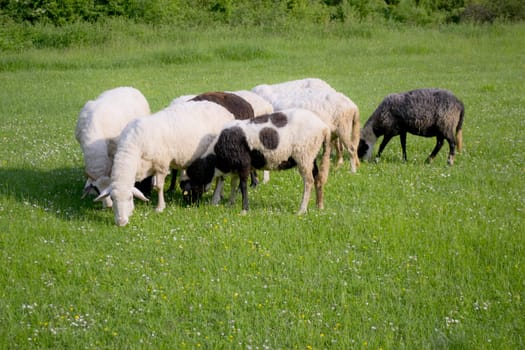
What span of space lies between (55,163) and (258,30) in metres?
21.5

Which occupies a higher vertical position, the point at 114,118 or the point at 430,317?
the point at 114,118

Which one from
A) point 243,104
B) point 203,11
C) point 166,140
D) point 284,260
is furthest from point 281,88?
point 203,11

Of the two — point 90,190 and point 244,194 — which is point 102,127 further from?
point 244,194

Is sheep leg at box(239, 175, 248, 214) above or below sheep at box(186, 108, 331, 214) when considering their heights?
below

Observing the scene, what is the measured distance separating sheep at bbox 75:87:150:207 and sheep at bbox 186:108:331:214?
1862 mm

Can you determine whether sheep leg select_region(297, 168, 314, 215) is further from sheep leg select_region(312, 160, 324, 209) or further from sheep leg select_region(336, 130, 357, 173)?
sheep leg select_region(336, 130, 357, 173)

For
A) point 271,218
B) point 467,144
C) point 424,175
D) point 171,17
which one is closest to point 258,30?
point 171,17

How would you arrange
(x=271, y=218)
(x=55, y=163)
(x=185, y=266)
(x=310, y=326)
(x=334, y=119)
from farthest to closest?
(x=55, y=163) < (x=334, y=119) < (x=271, y=218) < (x=185, y=266) < (x=310, y=326)

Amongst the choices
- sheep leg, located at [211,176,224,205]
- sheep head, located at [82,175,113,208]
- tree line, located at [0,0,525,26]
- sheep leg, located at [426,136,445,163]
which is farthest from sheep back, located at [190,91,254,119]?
tree line, located at [0,0,525,26]

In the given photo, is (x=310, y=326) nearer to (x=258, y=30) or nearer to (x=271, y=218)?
(x=271, y=218)

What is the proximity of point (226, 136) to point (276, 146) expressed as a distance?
0.83 meters

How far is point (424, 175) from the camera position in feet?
34.8

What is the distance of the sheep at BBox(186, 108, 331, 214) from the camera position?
29.1 feet

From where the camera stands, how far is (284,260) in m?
7.18
